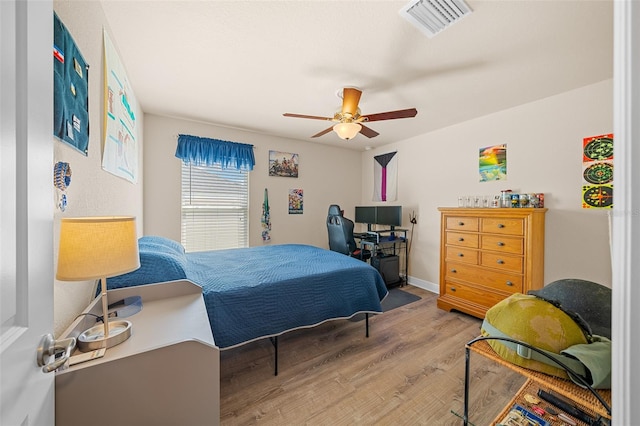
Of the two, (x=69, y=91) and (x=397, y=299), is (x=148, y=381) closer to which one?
(x=69, y=91)

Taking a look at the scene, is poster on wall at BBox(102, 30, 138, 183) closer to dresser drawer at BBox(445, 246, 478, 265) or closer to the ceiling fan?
the ceiling fan

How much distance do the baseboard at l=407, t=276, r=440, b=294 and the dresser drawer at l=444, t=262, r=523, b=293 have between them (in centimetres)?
65

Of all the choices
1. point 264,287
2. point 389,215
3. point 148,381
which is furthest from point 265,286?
point 389,215

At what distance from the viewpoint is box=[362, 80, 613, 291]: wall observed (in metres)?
2.28

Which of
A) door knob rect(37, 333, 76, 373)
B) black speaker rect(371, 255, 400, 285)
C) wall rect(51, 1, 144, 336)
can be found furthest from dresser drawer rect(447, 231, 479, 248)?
wall rect(51, 1, 144, 336)

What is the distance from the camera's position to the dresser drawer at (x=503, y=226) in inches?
95.8

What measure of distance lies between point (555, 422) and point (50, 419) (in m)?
1.95

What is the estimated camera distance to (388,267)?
151 inches

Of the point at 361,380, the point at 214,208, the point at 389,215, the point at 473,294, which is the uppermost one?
the point at 214,208

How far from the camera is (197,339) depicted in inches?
38.8

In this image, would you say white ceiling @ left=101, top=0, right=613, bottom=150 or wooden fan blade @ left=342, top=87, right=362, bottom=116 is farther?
wooden fan blade @ left=342, top=87, right=362, bottom=116

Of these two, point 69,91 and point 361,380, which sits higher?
point 69,91

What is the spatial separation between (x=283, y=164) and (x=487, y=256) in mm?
3126

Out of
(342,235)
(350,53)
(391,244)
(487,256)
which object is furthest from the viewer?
(391,244)
